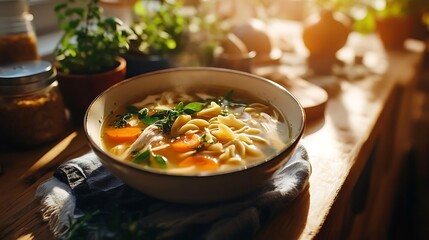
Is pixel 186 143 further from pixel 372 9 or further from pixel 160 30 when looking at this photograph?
pixel 372 9

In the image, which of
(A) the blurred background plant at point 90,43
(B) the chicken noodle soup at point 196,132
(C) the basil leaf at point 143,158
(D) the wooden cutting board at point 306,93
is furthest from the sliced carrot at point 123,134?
(D) the wooden cutting board at point 306,93

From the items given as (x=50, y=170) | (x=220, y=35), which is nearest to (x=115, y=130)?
(x=50, y=170)

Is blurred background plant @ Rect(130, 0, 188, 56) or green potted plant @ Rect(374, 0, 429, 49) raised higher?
blurred background plant @ Rect(130, 0, 188, 56)

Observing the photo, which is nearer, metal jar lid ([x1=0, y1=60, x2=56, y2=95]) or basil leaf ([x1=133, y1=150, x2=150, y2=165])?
basil leaf ([x1=133, y1=150, x2=150, y2=165])

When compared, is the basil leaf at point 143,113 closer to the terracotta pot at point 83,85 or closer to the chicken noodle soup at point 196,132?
Answer: the chicken noodle soup at point 196,132

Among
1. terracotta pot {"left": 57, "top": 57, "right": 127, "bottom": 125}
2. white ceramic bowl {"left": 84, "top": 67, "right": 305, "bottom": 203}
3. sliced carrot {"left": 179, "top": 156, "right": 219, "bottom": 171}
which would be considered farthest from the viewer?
terracotta pot {"left": 57, "top": 57, "right": 127, "bottom": 125}

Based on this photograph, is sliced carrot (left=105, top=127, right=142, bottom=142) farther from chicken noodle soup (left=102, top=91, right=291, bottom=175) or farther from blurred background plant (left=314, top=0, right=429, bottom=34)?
blurred background plant (left=314, top=0, right=429, bottom=34)

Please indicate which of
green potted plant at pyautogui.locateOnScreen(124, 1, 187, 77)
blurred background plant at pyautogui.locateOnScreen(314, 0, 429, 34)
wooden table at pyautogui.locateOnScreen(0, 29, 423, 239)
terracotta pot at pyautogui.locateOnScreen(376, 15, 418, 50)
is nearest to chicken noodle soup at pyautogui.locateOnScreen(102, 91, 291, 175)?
wooden table at pyautogui.locateOnScreen(0, 29, 423, 239)
